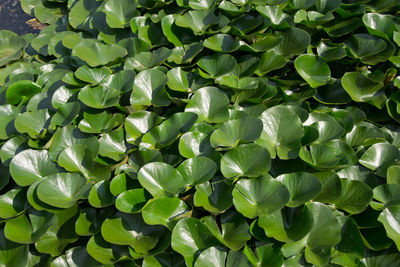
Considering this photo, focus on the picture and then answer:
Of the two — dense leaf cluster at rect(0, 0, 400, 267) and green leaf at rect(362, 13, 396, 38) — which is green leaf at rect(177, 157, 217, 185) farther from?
green leaf at rect(362, 13, 396, 38)

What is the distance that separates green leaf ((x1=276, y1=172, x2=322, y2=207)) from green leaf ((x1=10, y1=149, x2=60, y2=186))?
65 centimetres

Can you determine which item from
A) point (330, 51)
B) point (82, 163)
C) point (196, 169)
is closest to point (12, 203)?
point (82, 163)

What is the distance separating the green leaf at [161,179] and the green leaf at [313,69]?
0.58m

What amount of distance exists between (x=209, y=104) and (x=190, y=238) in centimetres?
45

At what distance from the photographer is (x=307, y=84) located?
1271 mm

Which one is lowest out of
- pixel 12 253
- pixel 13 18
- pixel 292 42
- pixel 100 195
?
pixel 13 18

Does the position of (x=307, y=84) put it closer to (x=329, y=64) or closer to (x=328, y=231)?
(x=329, y=64)

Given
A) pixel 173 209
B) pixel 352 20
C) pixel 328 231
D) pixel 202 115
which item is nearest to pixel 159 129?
pixel 202 115

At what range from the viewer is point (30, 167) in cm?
107

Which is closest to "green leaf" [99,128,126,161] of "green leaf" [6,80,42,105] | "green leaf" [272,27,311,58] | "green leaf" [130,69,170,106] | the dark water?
"green leaf" [130,69,170,106]

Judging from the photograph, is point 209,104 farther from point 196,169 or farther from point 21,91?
point 21,91

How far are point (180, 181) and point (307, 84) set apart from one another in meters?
0.60

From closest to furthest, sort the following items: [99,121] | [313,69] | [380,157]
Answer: [380,157]
[99,121]
[313,69]

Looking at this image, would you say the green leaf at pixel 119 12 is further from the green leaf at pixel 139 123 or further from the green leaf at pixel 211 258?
the green leaf at pixel 211 258
